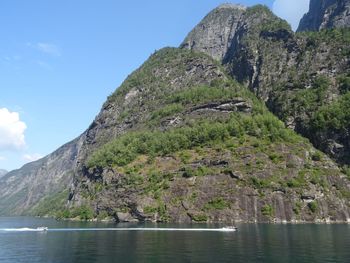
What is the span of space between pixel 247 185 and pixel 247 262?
376 ft

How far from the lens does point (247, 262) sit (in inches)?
2717

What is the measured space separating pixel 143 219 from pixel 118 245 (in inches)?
3648

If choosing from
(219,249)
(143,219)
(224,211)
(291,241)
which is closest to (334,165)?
(224,211)

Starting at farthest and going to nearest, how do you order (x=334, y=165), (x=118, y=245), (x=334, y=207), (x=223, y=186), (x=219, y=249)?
(x=334, y=165)
(x=223, y=186)
(x=334, y=207)
(x=118, y=245)
(x=219, y=249)

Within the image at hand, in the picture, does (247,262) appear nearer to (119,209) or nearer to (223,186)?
(223,186)

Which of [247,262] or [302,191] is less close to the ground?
[302,191]

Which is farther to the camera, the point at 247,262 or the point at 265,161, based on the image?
the point at 265,161

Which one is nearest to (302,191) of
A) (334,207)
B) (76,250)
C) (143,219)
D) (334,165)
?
(334,207)

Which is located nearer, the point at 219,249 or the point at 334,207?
the point at 219,249

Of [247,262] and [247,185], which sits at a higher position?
[247,185]

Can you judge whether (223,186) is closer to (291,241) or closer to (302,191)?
(302,191)

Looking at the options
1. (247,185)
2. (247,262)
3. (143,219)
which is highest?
(247,185)

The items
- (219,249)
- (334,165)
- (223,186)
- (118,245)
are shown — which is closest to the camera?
(219,249)

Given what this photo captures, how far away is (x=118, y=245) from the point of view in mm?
95375
